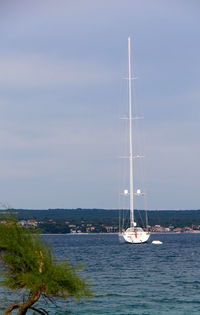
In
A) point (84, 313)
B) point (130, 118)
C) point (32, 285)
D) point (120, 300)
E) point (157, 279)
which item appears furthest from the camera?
point (130, 118)

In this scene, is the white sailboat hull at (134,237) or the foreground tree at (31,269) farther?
the white sailboat hull at (134,237)

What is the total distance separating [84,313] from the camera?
2681cm

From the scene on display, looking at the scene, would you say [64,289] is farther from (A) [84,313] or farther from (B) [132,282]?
(B) [132,282]

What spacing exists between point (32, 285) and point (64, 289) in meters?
0.94

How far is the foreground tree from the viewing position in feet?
47.7

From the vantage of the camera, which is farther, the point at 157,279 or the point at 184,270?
the point at 184,270

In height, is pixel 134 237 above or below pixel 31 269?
above

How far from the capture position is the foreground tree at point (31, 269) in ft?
47.7

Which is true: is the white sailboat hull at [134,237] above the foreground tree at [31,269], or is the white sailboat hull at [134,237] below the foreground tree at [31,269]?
above

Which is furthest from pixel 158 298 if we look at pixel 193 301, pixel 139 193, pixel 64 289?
pixel 139 193

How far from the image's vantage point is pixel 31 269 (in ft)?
48.5

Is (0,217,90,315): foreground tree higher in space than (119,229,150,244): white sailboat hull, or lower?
lower

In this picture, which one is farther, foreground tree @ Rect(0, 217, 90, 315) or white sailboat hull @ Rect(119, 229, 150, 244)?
white sailboat hull @ Rect(119, 229, 150, 244)

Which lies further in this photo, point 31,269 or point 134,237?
point 134,237
